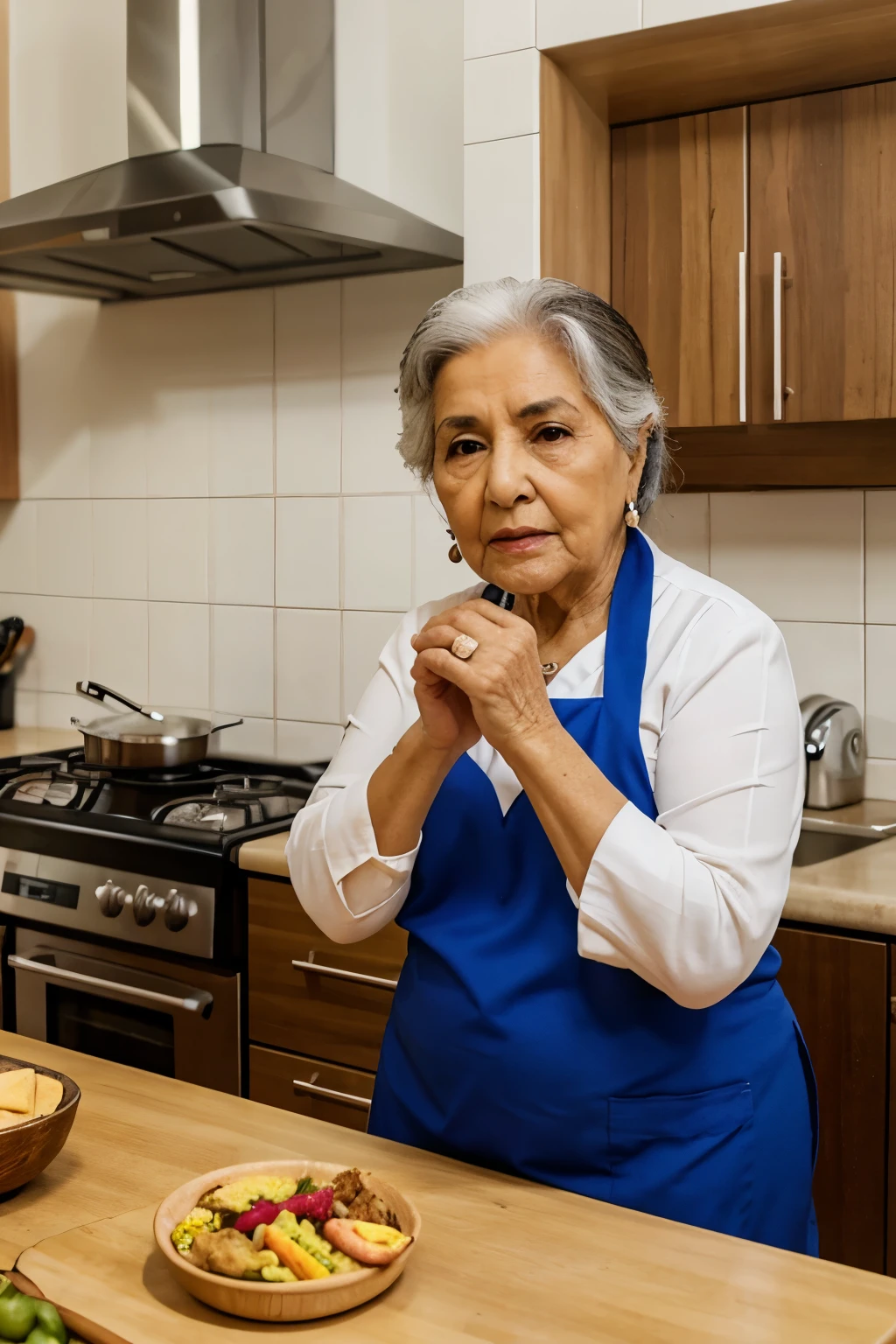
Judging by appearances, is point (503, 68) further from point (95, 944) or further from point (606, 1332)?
point (606, 1332)

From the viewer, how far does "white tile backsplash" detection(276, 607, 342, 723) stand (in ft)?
9.09

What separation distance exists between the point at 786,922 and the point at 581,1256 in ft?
2.95

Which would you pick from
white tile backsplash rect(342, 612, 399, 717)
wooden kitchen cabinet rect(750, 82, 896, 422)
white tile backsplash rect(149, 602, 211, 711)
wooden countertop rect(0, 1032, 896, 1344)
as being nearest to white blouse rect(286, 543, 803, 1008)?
wooden countertop rect(0, 1032, 896, 1344)

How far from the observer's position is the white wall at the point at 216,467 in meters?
2.64

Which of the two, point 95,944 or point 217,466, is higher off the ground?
point 217,466

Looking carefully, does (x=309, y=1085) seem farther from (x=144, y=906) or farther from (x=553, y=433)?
(x=553, y=433)

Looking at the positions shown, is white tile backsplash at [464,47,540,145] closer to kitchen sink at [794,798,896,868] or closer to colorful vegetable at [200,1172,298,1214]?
kitchen sink at [794,798,896,868]

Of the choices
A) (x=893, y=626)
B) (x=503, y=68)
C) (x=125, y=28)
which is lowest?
(x=893, y=626)

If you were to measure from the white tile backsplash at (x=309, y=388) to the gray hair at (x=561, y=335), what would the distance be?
1.44 metres

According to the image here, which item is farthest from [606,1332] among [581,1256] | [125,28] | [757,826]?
[125,28]

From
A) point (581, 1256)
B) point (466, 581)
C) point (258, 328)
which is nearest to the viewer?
point (581, 1256)

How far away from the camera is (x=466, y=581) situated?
2.43 meters

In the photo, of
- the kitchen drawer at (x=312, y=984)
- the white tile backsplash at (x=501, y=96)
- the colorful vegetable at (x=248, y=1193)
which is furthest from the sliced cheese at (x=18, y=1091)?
the white tile backsplash at (x=501, y=96)

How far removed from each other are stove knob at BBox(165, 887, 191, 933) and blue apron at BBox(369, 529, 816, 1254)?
0.96 metres
